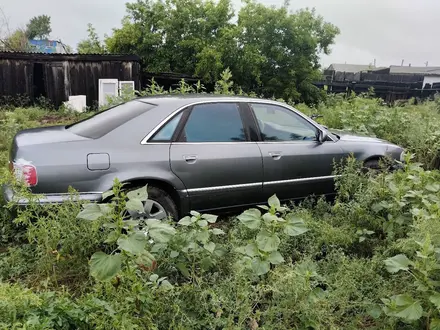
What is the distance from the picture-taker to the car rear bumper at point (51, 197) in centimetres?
304

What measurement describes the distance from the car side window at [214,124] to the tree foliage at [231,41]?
13.2 m

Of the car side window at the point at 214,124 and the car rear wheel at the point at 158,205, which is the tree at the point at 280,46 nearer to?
the car side window at the point at 214,124

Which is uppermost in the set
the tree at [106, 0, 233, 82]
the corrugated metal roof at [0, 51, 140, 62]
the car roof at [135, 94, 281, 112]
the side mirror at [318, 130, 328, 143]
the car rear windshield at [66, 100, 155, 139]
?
the tree at [106, 0, 233, 82]

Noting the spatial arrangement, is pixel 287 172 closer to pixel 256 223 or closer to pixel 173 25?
pixel 256 223

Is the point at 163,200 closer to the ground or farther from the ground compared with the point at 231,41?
closer to the ground

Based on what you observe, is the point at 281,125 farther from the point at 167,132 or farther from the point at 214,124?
the point at 167,132

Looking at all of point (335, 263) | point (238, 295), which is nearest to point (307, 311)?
point (238, 295)

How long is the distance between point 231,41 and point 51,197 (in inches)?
619

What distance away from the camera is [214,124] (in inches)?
163

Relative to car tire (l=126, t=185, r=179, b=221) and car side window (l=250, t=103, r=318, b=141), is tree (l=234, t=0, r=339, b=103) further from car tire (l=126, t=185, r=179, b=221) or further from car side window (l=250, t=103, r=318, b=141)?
car tire (l=126, t=185, r=179, b=221)

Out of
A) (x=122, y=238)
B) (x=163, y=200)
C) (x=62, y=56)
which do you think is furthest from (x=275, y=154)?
(x=62, y=56)

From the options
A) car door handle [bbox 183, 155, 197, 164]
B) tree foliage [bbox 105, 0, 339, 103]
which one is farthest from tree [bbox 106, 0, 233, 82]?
car door handle [bbox 183, 155, 197, 164]

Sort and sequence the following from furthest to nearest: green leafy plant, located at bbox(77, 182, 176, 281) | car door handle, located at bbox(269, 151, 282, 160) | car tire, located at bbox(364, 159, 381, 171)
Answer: car tire, located at bbox(364, 159, 381, 171), car door handle, located at bbox(269, 151, 282, 160), green leafy plant, located at bbox(77, 182, 176, 281)

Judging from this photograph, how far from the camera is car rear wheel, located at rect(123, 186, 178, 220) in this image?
12.0 ft
